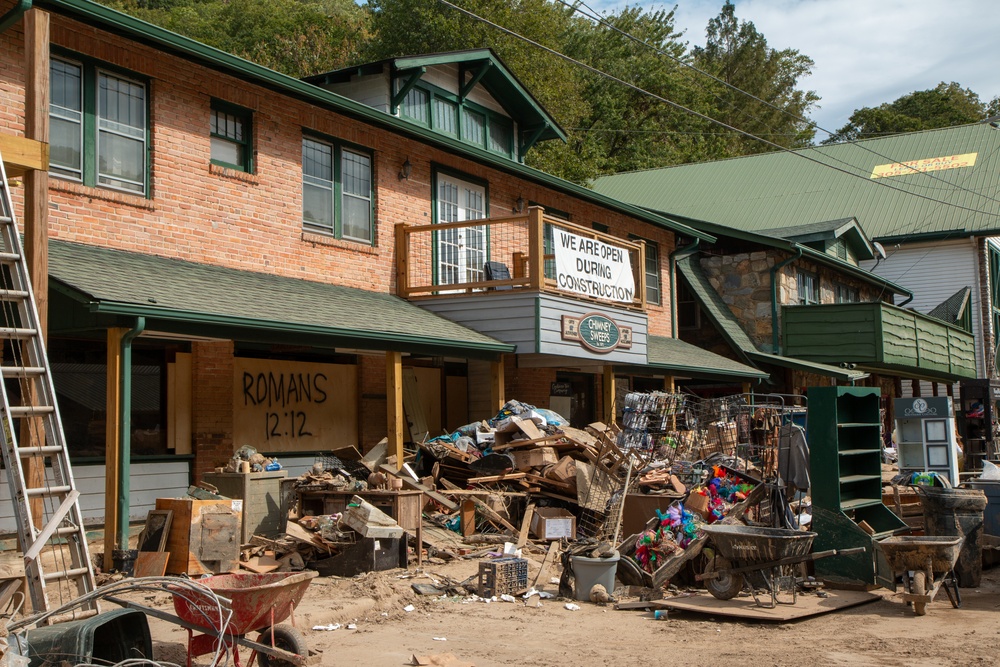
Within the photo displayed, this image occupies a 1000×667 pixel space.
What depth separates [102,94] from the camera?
12289 millimetres

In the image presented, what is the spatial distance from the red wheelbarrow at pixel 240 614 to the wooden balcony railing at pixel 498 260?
9485 millimetres

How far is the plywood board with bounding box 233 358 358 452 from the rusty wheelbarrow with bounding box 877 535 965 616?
8.46 m

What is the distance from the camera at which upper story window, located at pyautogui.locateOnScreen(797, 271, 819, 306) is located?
27.7 m

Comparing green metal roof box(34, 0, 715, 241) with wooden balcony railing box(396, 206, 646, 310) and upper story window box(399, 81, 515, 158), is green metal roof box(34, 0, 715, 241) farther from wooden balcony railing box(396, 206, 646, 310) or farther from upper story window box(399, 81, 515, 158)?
upper story window box(399, 81, 515, 158)

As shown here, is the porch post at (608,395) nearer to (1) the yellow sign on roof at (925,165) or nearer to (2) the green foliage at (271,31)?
(1) the yellow sign on roof at (925,165)

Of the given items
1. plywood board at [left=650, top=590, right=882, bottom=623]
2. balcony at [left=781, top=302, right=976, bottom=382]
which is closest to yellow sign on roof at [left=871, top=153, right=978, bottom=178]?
balcony at [left=781, top=302, right=976, bottom=382]

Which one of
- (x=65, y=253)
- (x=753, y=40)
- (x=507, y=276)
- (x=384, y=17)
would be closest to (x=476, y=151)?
(x=507, y=276)

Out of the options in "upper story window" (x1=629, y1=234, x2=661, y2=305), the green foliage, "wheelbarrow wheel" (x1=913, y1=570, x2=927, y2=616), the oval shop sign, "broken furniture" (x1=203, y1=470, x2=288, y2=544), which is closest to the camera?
"wheelbarrow wheel" (x1=913, y1=570, x2=927, y2=616)

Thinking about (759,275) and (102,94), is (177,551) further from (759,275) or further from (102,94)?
(759,275)

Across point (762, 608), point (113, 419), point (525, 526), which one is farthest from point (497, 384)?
point (762, 608)

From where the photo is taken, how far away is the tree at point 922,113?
201ft

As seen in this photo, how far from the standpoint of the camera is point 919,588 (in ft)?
31.2

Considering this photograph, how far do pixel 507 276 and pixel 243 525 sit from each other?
25.0 ft

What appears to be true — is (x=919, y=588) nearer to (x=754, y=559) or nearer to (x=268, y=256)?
(x=754, y=559)
